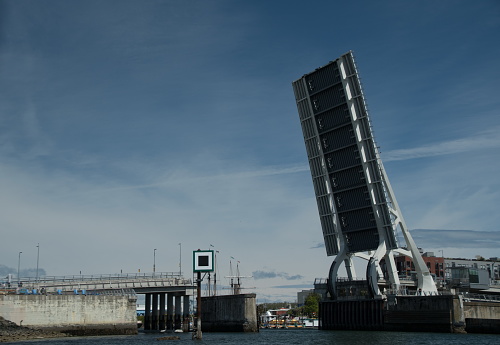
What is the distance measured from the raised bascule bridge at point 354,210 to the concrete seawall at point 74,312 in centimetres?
2011

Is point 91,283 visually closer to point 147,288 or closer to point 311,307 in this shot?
point 147,288

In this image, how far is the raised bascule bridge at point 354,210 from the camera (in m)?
58.2

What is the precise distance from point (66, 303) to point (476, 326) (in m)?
34.7

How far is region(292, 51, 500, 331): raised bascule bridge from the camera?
58.2 metres

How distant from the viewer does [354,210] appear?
2437 inches

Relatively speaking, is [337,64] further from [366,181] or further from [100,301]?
[100,301]

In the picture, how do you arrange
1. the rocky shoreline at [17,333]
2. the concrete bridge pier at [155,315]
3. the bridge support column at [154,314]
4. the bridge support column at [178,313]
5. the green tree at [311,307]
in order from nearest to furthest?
1. the rocky shoreline at [17,333]
2. the bridge support column at [178,313]
3. the concrete bridge pier at [155,315]
4. the bridge support column at [154,314]
5. the green tree at [311,307]

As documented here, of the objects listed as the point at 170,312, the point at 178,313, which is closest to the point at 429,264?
the point at 178,313

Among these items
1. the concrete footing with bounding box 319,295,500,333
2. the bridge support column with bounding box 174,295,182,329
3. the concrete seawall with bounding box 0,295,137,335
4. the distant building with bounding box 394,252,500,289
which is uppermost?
the distant building with bounding box 394,252,500,289

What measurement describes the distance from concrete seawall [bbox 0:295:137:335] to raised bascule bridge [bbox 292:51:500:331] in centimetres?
2011

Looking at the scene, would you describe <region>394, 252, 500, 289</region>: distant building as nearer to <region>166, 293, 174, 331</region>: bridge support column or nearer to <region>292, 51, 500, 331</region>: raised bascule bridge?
<region>292, 51, 500, 331</region>: raised bascule bridge

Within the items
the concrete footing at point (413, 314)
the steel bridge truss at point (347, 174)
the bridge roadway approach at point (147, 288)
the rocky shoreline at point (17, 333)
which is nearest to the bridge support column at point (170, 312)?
the bridge roadway approach at point (147, 288)

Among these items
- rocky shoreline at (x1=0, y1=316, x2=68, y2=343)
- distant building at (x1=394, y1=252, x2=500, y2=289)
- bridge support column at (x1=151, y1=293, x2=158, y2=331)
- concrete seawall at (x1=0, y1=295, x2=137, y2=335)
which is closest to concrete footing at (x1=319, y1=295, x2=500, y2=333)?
distant building at (x1=394, y1=252, x2=500, y2=289)

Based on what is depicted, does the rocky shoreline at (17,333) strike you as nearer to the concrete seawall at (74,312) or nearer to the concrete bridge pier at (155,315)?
the concrete seawall at (74,312)
